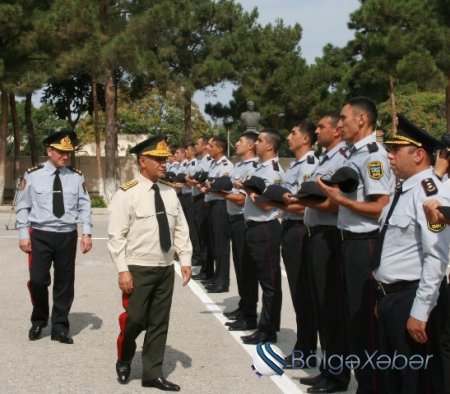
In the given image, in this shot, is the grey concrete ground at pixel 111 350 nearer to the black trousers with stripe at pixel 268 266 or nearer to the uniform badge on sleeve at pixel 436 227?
the black trousers with stripe at pixel 268 266

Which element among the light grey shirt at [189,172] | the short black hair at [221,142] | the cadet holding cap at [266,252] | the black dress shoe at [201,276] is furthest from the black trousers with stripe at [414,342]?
the light grey shirt at [189,172]

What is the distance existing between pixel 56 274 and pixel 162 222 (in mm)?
2040

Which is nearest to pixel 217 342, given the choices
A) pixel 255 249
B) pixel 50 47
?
pixel 255 249

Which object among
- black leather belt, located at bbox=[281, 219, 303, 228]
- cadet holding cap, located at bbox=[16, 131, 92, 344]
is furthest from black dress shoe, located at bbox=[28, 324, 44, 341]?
black leather belt, located at bbox=[281, 219, 303, 228]

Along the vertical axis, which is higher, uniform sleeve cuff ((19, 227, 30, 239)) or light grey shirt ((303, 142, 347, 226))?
light grey shirt ((303, 142, 347, 226))

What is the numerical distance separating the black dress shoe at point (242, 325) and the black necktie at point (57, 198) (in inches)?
80.7

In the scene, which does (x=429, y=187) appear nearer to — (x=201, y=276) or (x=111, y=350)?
(x=111, y=350)

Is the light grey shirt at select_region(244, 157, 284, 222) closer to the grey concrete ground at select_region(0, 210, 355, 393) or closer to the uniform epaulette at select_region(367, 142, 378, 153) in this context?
the grey concrete ground at select_region(0, 210, 355, 393)

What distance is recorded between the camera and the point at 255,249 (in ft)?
23.5

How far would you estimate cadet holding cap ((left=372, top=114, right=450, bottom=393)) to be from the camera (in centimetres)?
399

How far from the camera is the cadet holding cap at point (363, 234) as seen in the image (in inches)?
198

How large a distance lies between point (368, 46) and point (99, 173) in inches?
632

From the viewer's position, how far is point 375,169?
5.04 meters

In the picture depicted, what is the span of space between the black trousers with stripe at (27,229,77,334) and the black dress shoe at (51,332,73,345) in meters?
0.04
